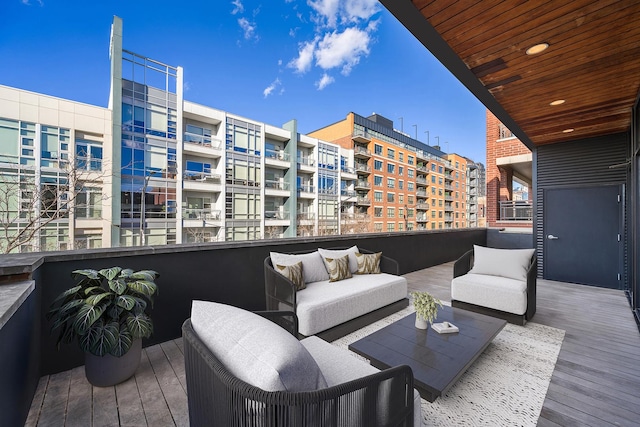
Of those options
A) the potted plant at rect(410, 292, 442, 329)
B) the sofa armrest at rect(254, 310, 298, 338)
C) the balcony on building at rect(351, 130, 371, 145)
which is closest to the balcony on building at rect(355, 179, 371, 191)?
the balcony on building at rect(351, 130, 371, 145)

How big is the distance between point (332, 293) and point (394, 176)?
93.8ft

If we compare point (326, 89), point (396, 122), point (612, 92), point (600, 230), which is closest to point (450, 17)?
point (612, 92)

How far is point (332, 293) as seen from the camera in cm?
284

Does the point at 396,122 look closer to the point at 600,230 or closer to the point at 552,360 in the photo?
the point at 600,230

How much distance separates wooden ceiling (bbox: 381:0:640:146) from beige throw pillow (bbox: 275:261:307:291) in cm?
246

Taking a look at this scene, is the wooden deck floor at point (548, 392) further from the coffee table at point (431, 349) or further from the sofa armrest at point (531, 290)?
the coffee table at point (431, 349)

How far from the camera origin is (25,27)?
25.1ft

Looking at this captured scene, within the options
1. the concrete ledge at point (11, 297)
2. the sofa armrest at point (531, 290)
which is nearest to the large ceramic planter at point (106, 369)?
the concrete ledge at point (11, 297)

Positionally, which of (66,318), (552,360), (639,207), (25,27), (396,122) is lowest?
(552,360)

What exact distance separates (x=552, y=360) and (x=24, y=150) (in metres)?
16.8

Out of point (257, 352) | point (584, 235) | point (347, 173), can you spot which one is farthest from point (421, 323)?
point (347, 173)

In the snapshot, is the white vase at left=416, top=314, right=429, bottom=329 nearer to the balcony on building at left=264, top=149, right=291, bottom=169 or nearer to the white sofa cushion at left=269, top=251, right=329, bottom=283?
the white sofa cushion at left=269, top=251, right=329, bottom=283

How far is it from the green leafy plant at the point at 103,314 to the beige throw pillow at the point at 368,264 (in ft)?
8.06

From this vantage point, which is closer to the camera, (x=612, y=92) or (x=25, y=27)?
(x=612, y=92)
